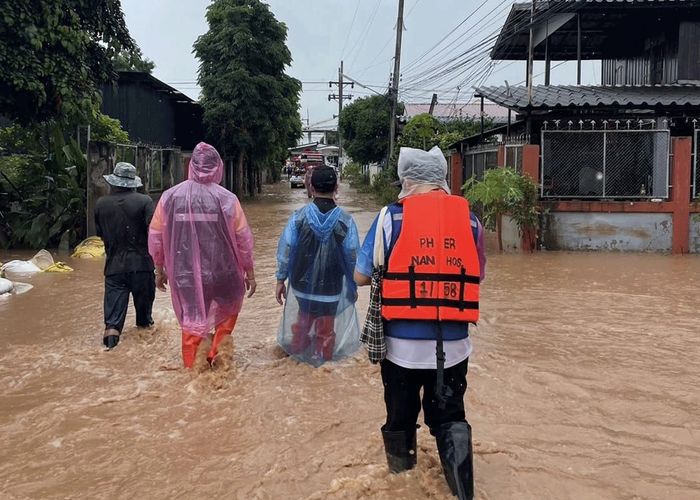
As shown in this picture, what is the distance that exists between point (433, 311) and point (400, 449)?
2.50 feet

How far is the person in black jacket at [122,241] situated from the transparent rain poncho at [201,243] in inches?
37.1

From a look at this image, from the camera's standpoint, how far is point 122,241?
625 centimetres

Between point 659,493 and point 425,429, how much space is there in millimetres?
1336

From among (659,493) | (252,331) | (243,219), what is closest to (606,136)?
(252,331)

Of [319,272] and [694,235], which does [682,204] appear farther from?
[319,272]

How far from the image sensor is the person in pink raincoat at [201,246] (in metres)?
5.28

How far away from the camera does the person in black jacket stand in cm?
623

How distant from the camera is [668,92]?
15703 mm

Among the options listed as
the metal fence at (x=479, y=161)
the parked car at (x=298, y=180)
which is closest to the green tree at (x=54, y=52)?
the metal fence at (x=479, y=161)

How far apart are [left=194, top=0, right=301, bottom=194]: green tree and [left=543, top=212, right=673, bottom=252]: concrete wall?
16451 mm

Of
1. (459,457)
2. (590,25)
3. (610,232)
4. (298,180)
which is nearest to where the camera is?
(459,457)

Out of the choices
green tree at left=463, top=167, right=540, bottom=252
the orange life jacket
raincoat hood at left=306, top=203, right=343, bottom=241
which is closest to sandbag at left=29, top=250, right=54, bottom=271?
raincoat hood at left=306, top=203, right=343, bottom=241

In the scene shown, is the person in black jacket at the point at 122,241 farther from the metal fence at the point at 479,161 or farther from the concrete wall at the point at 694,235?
the concrete wall at the point at 694,235

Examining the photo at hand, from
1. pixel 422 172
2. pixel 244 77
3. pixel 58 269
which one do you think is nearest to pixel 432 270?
pixel 422 172
